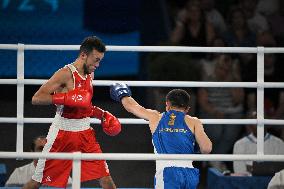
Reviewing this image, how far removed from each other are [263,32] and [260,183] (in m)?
3.07

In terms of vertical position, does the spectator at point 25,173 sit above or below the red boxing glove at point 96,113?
below

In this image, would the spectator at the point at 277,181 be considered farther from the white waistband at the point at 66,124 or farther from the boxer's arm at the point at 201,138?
the white waistband at the point at 66,124

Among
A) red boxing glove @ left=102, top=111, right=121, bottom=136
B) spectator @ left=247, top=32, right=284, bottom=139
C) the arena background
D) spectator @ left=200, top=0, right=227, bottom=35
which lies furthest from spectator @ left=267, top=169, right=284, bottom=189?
spectator @ left=200, top=0, right=227, bottom=35

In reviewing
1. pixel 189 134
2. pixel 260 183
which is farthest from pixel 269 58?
pixel 189 134

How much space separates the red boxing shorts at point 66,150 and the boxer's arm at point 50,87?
0.70 feet

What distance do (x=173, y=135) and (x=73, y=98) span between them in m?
0.65

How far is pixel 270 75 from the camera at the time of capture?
8.52 m

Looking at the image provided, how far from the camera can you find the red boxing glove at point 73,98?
516cm

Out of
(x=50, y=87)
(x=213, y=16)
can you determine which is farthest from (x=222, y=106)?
(x=50, y=87)

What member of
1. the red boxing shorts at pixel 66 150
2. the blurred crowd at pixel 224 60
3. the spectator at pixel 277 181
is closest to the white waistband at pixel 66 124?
the red boxing shorts at pixel 66 150

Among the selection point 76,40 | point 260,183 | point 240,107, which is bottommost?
point 260,183

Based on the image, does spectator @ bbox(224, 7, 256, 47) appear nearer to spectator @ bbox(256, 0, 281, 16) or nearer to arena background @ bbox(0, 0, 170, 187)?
spectator @ bbox(256, 0, 281, 16)

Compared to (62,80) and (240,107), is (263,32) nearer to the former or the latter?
(240,107)

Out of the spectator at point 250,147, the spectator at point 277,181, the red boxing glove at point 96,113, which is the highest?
the red boxing glove at point 96,113
